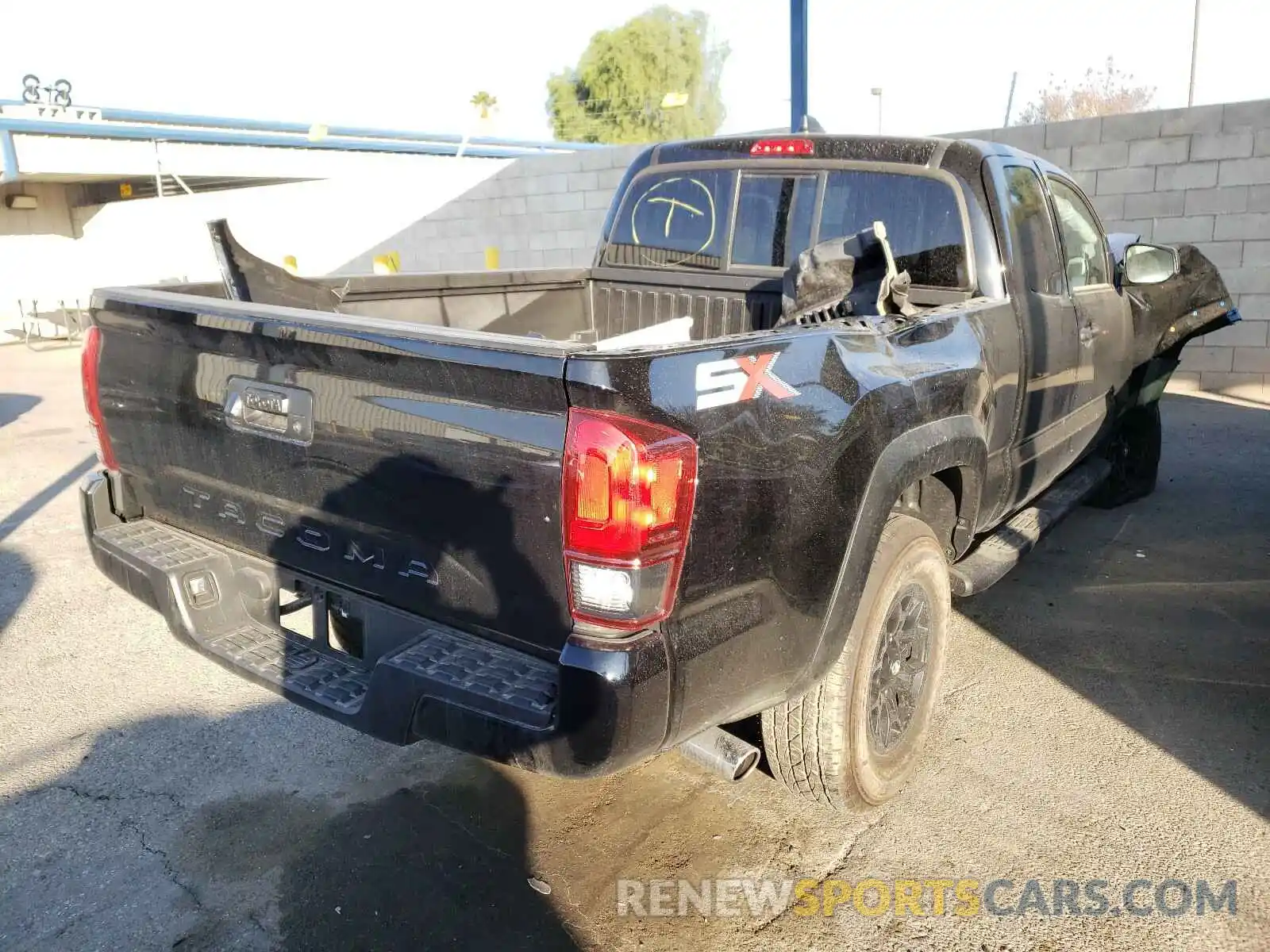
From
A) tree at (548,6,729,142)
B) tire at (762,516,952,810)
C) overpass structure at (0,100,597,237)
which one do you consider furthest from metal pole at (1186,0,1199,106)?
tree at (548,6,729,142)

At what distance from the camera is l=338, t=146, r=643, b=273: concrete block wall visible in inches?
521

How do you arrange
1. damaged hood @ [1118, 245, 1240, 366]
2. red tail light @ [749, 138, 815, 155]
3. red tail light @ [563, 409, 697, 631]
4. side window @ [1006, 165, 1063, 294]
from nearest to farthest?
red tail light @ [563, 409, 697, 631], side window @ [1006, 165, 1063, 294], red tail light @ [749, 138, 815, 155], damaged hood @ [1118, 245, 1240, 366]

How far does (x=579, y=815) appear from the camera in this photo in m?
3.10

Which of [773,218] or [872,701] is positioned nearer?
[872,701]

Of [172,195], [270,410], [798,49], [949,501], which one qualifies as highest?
[798,49]

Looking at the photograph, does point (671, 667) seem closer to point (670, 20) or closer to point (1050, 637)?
point (1050, 637)

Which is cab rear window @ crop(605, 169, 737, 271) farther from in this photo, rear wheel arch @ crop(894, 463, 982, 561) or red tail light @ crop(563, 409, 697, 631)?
red tail light @ crop(563, 409, 697, 631)

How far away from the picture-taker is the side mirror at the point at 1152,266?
4.66 metres

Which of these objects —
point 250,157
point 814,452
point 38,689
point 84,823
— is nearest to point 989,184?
point 814,452

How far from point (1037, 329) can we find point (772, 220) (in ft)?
3.84

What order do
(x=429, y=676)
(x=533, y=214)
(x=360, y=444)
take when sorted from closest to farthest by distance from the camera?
(x=429, y=676), (x=360, y=444), (x=533, y=214)

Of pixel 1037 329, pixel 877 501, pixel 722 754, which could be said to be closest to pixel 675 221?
pixel 1037 329

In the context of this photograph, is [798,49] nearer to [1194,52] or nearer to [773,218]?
[773,218]

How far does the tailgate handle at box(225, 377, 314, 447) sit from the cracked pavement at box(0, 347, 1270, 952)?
1266mm
